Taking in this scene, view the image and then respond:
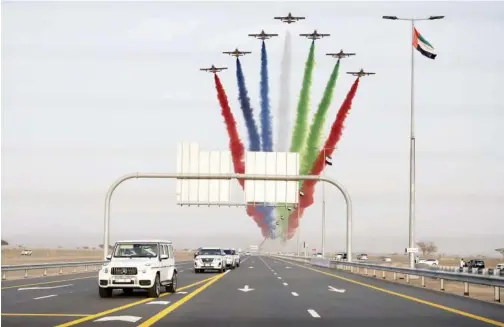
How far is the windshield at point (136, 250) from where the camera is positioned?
25.7 metres

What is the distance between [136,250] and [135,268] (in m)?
1.64

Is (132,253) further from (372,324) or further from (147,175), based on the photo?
(147,175)

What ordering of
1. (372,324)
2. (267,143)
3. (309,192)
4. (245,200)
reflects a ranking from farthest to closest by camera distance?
(309,192)
(267,143)
(245,200)
(372,324)

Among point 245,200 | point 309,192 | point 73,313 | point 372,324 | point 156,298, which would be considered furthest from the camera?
point 309,192

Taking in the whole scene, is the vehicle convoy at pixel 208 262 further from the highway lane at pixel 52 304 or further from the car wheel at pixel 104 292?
the car wheel at pixel 104 292

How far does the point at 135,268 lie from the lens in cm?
2442

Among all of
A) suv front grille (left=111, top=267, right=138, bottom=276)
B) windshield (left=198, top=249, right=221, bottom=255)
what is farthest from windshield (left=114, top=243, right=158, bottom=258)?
windshield (left=198, top=249, right=221, bottom=255)

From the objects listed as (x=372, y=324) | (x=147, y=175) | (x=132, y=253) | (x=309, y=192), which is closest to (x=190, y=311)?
(x=372, y=324)

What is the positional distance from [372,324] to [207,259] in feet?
124

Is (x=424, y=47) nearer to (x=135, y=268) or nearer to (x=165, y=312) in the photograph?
(x=135, y=268)

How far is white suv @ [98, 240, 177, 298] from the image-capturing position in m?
24.4

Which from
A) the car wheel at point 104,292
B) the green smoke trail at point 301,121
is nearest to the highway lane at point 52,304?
the car wheel at point 104,292

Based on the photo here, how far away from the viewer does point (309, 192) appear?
67.6 m

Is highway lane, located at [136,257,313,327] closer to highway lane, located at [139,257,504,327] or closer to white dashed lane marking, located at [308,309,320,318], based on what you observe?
highway lane, located at [139,257,504,327]
